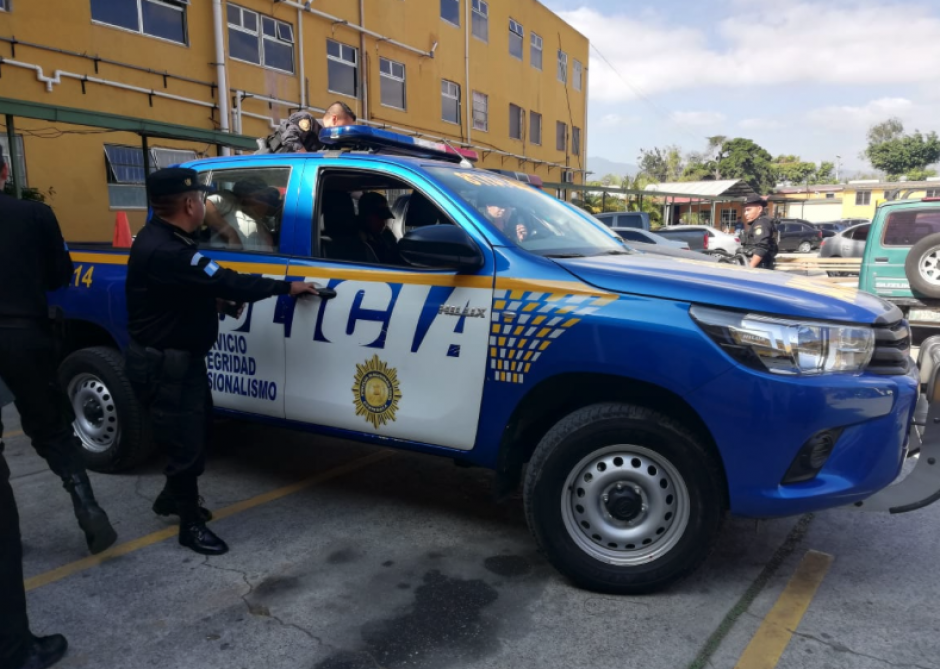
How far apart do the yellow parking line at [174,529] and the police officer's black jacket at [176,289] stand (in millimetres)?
1037

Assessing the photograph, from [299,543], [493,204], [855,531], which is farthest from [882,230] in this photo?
[299,543]

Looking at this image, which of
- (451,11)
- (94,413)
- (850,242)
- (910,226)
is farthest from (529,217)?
(451,11)

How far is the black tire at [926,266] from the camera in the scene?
786 centimetres

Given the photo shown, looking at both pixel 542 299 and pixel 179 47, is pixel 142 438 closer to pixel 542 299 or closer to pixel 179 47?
pixel 542 299

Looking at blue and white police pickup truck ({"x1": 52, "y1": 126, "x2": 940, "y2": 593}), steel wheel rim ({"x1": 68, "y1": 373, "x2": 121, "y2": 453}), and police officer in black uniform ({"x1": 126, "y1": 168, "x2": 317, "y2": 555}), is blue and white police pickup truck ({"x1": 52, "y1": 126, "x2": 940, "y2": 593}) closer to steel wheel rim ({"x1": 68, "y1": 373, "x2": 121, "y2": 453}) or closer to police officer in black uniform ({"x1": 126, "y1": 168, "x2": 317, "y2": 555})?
police officer in black uniform ({"x1": 126, "y1": 168, "x2": 317, "y2": 555})

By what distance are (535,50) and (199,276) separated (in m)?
29.1

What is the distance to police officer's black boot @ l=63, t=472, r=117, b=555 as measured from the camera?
3424 millimetres

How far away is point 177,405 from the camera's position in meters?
3.38

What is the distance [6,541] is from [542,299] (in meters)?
2.18

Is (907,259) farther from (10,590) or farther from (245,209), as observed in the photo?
(10,590)

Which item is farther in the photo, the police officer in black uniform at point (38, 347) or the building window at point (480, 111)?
the building window at point (480, 111)

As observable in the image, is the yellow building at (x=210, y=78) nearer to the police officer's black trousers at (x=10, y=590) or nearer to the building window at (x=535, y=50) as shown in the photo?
the building window at (x=535, y=50)

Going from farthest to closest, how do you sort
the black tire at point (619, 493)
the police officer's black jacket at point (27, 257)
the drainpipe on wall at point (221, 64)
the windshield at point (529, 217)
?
the drainpipe on wall at point (221, 64), the windshield at point (529, 217), the police officer's black jacket at point (27, 257), the black tire at point (619, 493)

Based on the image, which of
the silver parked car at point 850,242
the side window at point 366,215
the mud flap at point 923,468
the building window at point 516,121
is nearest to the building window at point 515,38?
the building window at point 516,121
